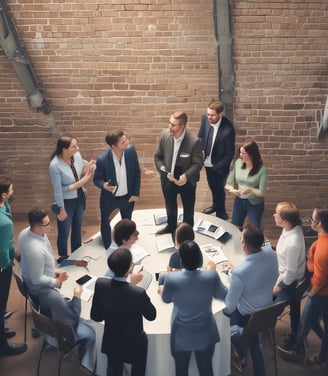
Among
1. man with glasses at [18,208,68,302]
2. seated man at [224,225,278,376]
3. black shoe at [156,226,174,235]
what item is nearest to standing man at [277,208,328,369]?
seated man at [224,225,278,376]

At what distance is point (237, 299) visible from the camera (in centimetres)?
374

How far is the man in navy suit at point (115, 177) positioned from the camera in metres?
4.89

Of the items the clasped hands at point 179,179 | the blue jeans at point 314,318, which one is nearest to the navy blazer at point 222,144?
the clasped hands at point 179,179

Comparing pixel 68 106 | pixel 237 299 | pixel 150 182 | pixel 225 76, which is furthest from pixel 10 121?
pixel 237 299

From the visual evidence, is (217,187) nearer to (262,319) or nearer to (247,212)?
(247,212)

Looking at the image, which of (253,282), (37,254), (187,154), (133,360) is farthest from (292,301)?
(37,254)

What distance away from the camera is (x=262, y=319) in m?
3.91

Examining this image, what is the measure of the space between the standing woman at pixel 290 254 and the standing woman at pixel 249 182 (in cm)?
87

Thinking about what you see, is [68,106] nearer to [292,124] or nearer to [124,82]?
[124,82]

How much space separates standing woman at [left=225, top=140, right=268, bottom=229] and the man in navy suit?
1071 mm

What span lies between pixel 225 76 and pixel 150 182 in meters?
1.76

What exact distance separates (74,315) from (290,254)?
5.96ft

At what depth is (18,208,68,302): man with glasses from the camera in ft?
13.3

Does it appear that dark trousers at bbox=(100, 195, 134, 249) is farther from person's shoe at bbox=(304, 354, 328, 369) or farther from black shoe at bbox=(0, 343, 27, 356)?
person's shoe at bbox=(304, 354, 328, 369)
